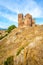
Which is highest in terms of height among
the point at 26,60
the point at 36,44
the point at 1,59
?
the point at 36,44

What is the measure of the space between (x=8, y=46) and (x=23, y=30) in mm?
12309

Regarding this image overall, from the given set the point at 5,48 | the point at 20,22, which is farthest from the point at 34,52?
the point at 20,22

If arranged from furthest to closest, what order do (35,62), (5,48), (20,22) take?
(20,22)
(5,48)
(35,62)

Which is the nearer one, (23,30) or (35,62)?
(35,62)

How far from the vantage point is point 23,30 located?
76562 millimetres

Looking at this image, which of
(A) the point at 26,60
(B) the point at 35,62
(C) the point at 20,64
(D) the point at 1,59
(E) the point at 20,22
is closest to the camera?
(B) the point at 35,62

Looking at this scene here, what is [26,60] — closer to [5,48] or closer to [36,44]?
[36,44]

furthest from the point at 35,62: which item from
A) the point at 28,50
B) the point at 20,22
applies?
the point at 20,22

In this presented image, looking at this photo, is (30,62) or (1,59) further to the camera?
(1,59)

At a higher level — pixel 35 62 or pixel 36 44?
pixel 36 44

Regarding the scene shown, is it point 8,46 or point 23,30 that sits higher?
point 23,30

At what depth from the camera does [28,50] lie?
3741 cm

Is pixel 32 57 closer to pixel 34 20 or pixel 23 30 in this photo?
pixel 23 30

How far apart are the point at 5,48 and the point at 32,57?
31463 millimetres
